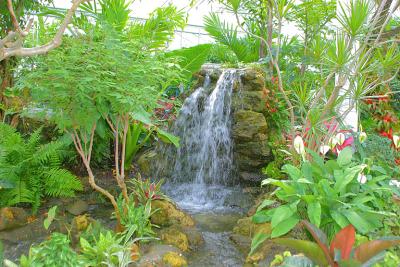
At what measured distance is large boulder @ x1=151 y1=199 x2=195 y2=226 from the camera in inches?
168

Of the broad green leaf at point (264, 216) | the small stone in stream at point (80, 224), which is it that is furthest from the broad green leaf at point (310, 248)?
the small stone in stream at point (80, 224)

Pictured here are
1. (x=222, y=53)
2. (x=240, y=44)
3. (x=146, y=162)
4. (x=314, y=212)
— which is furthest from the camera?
(x=222, y=53)

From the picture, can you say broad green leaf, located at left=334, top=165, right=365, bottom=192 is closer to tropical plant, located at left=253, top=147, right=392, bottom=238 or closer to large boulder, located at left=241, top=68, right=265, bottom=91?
tropical plant, located at left=253, top=147, right=392, bottom=238

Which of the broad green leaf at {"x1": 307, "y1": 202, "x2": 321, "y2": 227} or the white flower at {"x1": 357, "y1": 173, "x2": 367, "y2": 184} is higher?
the white flower at {"x1": 357, "y1": 173, "x2": 367, "y2": 184}

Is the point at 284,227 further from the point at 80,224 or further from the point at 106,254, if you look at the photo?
the point at 80,224

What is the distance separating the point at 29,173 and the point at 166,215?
180 cm

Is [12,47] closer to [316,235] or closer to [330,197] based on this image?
[316,235]

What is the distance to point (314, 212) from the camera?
2.84m

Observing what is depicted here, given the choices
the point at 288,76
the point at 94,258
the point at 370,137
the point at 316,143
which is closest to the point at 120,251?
the point at 94,258

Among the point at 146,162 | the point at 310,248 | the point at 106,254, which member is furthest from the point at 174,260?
the point at 146,162

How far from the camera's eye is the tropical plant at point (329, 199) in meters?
2.90

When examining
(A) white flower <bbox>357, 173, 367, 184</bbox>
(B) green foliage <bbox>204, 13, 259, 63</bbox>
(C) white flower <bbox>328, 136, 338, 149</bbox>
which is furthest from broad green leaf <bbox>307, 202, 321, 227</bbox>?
(B) green foliage <bbox>204, 13, 259, 63</bbox>

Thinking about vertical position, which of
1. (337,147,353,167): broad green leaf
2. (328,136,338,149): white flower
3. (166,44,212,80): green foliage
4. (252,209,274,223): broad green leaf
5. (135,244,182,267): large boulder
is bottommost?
(135,244,182,267): large boulder

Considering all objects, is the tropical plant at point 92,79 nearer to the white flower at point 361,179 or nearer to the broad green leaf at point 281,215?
the broad green leaf at point 281,215
